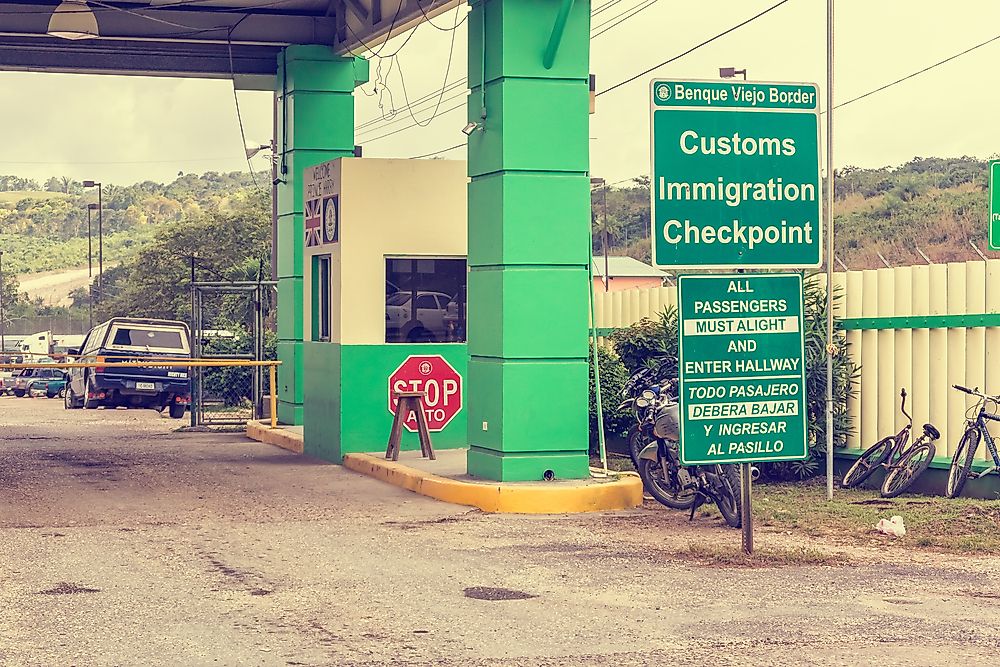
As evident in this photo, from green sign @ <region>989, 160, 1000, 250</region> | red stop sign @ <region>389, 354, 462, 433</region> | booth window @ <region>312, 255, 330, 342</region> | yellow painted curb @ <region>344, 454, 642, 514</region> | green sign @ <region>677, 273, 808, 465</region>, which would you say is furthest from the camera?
booth window @ <region>312, 255, 330, 342</region>

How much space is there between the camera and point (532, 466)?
580 inches

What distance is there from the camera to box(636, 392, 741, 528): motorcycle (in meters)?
13.3

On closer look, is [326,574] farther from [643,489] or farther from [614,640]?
[643,489]

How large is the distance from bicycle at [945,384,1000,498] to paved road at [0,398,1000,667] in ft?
8.97

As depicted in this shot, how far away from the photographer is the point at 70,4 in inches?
864

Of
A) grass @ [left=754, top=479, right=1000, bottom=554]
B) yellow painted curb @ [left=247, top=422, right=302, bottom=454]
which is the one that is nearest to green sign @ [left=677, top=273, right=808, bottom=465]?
grass @ [left=754, top=479, right=1000, bottom=554]

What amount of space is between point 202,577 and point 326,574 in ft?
2.67

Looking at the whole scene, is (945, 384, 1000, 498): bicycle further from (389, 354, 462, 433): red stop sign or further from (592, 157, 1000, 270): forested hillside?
(592, 157, 1000, 270): forested hillside

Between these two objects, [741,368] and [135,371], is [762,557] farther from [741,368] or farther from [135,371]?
[135,371]

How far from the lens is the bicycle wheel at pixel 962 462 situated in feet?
47.1

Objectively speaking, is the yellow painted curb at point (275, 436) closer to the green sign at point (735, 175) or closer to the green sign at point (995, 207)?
the green sign at point (735, 175)

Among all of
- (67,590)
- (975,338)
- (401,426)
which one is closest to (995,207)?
(975,338)

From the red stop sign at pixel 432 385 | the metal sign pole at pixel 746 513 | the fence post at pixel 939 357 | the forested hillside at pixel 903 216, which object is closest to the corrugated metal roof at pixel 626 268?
the forested hillside at pixel 903 216

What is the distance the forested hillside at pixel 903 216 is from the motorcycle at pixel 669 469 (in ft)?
124
